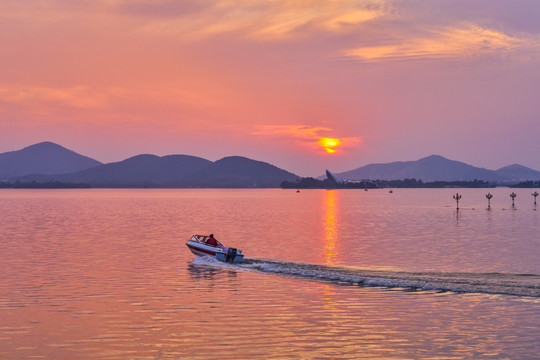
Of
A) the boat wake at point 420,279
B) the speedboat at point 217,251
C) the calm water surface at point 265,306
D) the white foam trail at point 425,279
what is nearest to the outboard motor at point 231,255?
the speedboat at point 217,251

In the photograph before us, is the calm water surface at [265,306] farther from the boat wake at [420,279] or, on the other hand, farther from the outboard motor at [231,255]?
the outboard motor at [231,255]

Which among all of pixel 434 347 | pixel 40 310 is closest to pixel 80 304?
pixel 40 310

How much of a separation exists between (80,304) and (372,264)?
32.6 metres

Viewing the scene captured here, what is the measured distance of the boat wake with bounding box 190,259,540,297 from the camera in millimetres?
40875

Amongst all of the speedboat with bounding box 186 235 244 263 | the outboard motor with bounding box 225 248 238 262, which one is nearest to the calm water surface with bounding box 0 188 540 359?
the speedboat with bounding box 186 235 244 263

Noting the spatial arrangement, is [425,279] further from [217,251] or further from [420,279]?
[217,251]

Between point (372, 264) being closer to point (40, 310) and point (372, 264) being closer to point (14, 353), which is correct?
point (40, 310)

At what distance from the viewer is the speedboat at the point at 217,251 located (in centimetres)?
5712

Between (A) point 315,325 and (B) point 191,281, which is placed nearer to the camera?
(A) point 315,325

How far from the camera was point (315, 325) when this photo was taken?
100ft

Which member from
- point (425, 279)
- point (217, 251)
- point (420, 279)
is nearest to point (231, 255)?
point (217, 251)

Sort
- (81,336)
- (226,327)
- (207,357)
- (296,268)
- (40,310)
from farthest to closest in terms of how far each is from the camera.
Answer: (296,268) → (40,310) → (226,327) → (81,336) → (207,357)

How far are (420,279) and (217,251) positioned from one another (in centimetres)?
2176

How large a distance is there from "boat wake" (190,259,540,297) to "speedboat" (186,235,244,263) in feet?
7.06
